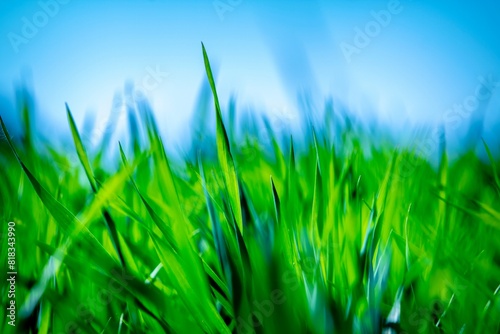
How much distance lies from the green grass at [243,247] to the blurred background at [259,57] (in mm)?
69

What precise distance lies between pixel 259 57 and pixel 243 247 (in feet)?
1.40

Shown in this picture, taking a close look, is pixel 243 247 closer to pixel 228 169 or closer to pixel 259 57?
pixel 228 169

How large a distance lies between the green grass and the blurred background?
0.07m

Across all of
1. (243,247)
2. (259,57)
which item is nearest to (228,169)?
(243,247)

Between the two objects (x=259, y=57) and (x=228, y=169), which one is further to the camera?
(x=259, y=57)

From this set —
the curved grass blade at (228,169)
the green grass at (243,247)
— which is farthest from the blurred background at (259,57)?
the curved grass blade at (228,169)

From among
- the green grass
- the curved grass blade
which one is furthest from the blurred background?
the curved grass blade

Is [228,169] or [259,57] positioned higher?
[259,57]

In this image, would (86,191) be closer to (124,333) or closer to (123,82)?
(123,82)

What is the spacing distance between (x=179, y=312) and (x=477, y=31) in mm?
714

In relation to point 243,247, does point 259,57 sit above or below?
above

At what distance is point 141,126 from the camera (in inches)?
26.8

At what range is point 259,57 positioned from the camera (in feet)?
2.43

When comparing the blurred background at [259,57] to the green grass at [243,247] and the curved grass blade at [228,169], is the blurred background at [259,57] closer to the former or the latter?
the green grass at [243,247]
